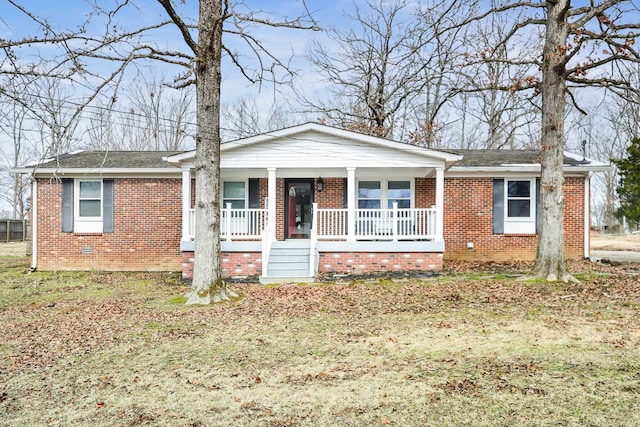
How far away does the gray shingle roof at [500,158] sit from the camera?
14711mm

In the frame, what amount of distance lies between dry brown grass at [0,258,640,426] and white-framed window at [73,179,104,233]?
544 centimetres

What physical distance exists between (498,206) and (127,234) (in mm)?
11390

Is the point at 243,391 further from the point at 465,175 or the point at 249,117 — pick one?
the point at 249,117

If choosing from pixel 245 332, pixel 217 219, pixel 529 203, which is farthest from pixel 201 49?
pixel 529 203

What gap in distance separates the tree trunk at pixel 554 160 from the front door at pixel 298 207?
7.10 metres

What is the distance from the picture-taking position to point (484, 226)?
48.5 ft

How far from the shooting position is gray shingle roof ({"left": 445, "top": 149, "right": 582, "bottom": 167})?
48.3ft

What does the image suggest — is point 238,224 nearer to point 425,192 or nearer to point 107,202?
point 107,202

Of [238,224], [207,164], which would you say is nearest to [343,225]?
[238,224]

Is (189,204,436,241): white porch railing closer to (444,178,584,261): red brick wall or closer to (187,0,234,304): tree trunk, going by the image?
(444,178,584,261): red brick wall

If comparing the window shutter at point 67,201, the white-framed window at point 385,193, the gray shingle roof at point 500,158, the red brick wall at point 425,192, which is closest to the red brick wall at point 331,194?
the white-framed window at point 385,193

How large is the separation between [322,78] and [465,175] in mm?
12816

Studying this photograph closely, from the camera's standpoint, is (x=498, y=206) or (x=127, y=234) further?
(x=127, y=234)

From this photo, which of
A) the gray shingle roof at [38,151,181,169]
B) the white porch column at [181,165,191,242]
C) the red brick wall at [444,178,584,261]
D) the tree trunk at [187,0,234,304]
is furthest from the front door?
the tree trunk at [187,0,234,304]
